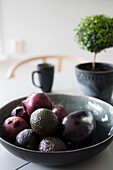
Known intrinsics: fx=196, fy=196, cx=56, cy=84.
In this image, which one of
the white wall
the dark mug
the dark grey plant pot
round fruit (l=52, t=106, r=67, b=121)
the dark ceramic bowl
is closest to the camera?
the dark ceramic bowl

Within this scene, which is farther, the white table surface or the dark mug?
the dark mug

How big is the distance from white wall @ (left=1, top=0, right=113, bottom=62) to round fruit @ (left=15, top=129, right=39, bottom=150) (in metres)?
1.72

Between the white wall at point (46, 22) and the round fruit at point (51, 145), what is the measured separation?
68.9 inches

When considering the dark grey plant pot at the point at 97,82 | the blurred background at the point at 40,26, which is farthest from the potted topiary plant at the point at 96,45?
the blurred background at the point at 40,26

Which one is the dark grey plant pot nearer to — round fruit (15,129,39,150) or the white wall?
round fruit (15,129,39,150)

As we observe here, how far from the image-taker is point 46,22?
2.03 m

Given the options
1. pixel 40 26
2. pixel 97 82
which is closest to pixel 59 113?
pixel 97 82

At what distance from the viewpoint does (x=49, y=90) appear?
96 cm

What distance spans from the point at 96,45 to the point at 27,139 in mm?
509

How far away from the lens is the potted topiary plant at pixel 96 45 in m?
0.78

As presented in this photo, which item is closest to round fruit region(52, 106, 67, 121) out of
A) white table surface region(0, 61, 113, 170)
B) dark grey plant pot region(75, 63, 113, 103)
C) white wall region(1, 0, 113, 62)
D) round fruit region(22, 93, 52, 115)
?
round fruit region(22, 93, 52, 115)

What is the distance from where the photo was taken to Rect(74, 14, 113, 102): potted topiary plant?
30.8 inches

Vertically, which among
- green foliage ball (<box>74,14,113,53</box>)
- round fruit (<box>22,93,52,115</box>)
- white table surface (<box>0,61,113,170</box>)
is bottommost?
white table surface (<box>0,61,113,170</box>)

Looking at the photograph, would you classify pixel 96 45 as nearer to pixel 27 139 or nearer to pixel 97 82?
pixel 97 82
